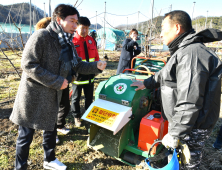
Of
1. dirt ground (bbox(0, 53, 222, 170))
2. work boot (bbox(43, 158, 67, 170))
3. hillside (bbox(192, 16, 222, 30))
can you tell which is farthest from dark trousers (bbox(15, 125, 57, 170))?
hillside (bbox(192, 16, 222, 30))

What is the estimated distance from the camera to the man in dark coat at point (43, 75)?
5.49ft

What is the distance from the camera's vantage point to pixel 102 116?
7.07 feet

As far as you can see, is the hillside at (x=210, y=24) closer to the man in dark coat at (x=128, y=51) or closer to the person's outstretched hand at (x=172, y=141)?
the man in dark coat at (x=128, y=51)

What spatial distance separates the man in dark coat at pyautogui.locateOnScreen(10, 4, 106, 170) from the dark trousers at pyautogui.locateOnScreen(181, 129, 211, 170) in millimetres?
1397

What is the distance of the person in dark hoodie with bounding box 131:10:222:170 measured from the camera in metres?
1.39

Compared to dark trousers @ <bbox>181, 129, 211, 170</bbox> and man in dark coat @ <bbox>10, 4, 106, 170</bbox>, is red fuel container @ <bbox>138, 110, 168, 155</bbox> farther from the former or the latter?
man in dark coat @ <bbox>10, 4, 106, 170</bbox>

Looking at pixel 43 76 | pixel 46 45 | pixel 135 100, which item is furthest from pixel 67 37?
pixel 135 100

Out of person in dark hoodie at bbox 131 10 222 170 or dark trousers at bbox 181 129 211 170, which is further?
dark trousers at bbox 181 129 211 170

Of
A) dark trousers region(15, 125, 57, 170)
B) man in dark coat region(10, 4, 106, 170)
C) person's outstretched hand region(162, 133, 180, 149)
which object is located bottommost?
dark trousers region(15, 125, 57, 170)

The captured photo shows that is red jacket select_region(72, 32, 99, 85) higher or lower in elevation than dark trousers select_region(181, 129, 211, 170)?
higher

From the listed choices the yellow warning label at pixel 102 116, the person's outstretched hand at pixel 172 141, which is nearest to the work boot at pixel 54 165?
the yellow warning label at pixel 102 116

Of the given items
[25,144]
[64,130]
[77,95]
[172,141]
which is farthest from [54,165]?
[172,141]

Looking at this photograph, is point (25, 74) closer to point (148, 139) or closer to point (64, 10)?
point (64, 10)

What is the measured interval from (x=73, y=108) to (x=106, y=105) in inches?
44.4
